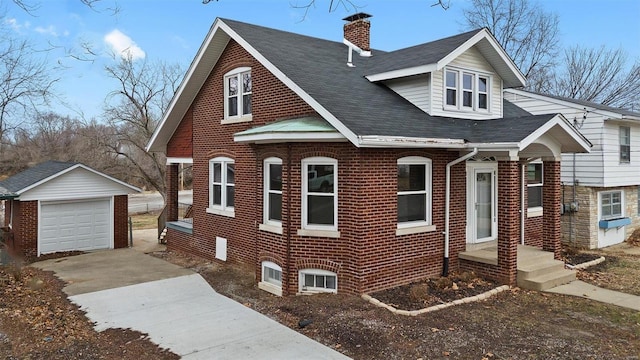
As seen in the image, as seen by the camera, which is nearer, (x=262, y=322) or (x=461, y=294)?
(x=262, y=322)

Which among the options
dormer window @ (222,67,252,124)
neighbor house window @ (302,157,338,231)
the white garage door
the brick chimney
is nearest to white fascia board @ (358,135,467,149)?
neighbor house window @ (302,157,338,231)

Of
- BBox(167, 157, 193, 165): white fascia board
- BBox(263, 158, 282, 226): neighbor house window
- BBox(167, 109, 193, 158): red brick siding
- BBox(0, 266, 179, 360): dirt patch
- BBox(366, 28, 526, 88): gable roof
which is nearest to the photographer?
BBox(0, 266, 179, 360): dirt patch

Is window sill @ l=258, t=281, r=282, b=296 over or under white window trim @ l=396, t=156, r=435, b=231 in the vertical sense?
under

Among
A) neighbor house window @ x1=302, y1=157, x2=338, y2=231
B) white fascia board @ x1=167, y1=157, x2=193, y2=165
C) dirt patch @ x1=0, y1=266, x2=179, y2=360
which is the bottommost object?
dirt patch @ x1=0, y1=266, x2=179, y2=360

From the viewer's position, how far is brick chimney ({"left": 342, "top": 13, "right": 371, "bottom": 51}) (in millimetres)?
14641

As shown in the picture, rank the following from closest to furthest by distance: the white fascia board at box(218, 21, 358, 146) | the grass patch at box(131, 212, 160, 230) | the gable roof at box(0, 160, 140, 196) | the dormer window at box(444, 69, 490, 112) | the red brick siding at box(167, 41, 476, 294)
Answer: the white fascia board at box(218, 21, 358, 146) < the red brick siding at box(167, 41, 476, 294) < the dormer window at box(444, 69, 490, 112) < the gable roof at box(0, 160, 140, 196) < the grass patch at box(131, 212, 160, 230)

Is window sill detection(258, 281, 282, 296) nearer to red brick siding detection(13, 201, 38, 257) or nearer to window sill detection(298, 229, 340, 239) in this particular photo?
window sill detection(298, 229, 340, 239)

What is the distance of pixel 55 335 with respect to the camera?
7.48 metres

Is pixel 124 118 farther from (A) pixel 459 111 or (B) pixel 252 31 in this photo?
(A) pixel 459 111

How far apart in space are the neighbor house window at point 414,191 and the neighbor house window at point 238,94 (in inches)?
184

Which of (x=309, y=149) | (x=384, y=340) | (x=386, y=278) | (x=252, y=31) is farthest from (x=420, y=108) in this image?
(x=384, y=340)

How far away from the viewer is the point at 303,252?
970 cm

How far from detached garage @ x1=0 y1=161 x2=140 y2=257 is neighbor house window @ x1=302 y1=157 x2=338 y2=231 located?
9729 mm

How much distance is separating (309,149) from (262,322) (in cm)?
365
